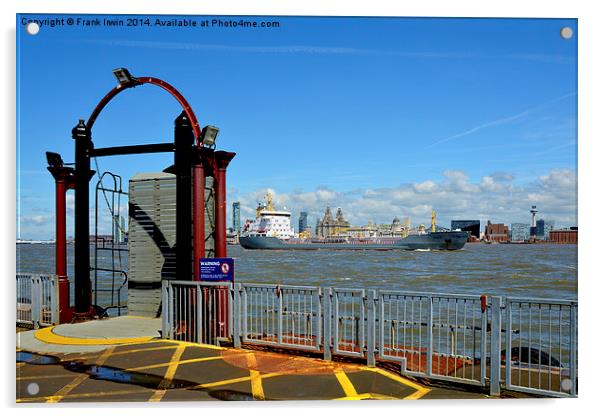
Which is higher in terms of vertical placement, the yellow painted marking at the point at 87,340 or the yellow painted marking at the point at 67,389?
the yellow painted marking at the point at 87,340

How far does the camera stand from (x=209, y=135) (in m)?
7.68

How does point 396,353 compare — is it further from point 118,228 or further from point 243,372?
point 118,228

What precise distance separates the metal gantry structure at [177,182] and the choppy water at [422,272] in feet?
21.4

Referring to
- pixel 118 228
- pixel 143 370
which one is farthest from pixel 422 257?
pixel 143 370

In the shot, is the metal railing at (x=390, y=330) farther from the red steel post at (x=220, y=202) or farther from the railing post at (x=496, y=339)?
the red steel post at (x=220, y=202)

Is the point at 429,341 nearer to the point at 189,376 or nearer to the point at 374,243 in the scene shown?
the point at 189,376

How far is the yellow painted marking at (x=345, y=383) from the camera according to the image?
5.70 meters

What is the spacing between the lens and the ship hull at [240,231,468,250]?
88.9ft

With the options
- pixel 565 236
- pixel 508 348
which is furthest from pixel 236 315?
pixel 565 236

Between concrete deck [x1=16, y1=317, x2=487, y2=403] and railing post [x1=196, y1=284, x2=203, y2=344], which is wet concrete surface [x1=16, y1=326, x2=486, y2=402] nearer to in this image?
concrete deck [x1=16, y1=317, x2=487, y2=403]

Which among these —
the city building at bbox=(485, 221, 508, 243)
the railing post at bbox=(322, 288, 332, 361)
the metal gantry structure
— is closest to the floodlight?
the metal gantry structure

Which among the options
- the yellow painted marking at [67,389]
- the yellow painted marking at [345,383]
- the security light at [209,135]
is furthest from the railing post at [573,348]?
the yellow painted marking at [67,389]

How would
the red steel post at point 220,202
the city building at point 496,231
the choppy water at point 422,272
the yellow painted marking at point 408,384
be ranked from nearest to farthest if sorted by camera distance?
the yellow painted marking at point 408,384, the red steel post at point 220,202, the city building at point 496,231, the choppy water at point 422,272

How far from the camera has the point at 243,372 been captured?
20.2 ft
